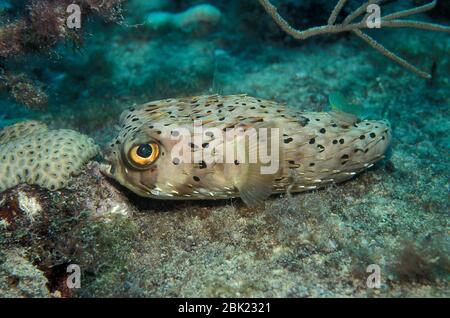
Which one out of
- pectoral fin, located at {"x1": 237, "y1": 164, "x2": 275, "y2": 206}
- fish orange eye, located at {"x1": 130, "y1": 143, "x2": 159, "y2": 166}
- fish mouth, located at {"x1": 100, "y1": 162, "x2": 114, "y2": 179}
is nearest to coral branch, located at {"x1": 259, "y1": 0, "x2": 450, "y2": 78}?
pectoral fin, located at {"x1": 237, "y1": 164, "x2": 275, "y2": 206}

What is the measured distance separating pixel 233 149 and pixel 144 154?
0.83 metres

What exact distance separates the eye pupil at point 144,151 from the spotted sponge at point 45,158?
2.89 ft

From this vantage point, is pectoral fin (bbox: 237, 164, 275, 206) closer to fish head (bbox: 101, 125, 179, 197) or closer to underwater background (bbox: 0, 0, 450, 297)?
underwater background (bbox: 0, 0, 450, 297)

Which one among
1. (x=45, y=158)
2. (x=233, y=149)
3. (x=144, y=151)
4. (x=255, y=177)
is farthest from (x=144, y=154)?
(x=45, y=158)

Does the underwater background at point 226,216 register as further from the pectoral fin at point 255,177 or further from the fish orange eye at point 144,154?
the fish orange eye at point 144,154

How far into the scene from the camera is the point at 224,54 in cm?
775

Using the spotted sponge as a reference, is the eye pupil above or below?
above

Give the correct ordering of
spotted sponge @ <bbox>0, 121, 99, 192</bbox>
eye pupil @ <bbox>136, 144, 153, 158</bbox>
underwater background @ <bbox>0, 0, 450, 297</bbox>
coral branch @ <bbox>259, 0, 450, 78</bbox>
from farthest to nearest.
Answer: coral branch @ <bbox>259, 0, 450, 78</bbox>
spotted sponge @ <bbox>0, 121, 99, 192</bbox>
eye pupil @ <bbox>136, 144, 153, 158</bbox>
underwater background @ <bbox>0, 0, 450, 297</bbox>

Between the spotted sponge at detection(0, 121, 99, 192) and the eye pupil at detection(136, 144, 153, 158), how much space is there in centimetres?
88

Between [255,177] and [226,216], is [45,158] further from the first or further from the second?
[255,177]

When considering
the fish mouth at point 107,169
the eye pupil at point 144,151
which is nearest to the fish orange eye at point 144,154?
the eye pupil at point 144,151

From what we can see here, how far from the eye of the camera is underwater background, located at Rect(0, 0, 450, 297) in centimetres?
308
